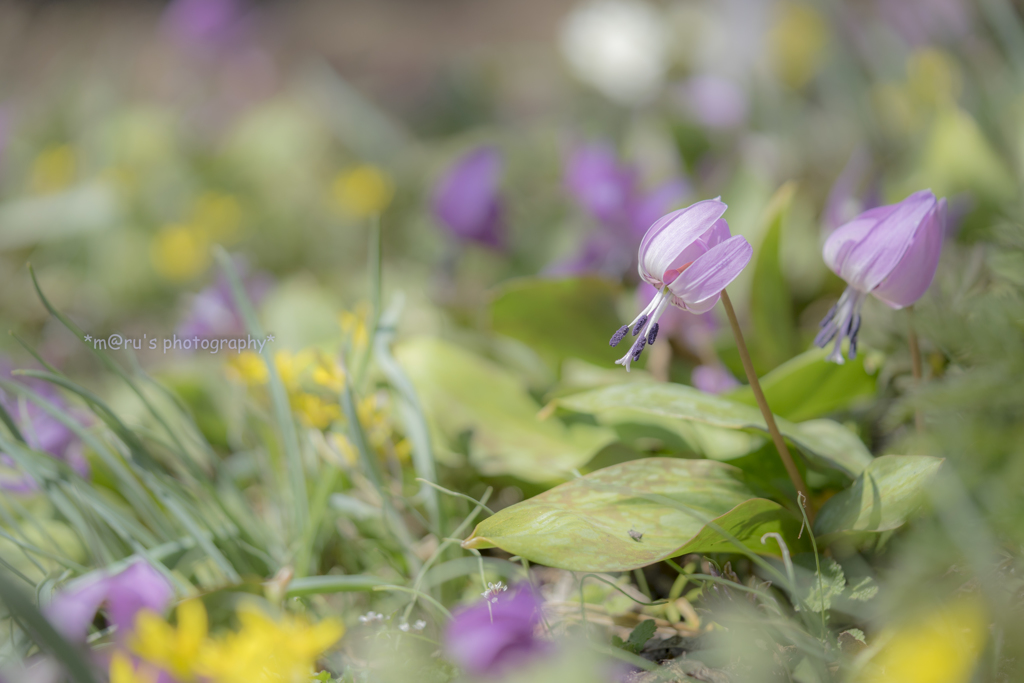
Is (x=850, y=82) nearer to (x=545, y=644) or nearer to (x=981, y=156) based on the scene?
(x=981, y=156)

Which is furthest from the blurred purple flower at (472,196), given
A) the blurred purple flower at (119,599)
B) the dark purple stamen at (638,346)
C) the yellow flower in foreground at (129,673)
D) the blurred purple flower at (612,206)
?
the yellow flower in foreground at (129,673)

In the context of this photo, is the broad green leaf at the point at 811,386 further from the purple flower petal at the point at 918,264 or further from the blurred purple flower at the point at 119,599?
the blurred purple flower at the point at 119,599

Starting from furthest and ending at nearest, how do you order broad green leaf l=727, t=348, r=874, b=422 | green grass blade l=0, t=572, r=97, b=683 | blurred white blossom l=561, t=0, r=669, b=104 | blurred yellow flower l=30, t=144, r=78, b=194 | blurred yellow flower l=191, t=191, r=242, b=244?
blurred white blossom l=561, t=0, r=669, b=104 → blurred yellow flower l=30, t=144, r=78, b=194 → blurred yellow flower l=191, t=191, r=242, b=244 → broad green leaf l=727, t=348, r=874, b=422 → green grass blade l=0, t=572, r=97, b=683

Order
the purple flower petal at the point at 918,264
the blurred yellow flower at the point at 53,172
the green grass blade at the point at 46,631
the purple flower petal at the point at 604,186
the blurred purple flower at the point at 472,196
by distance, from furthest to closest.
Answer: the blurred yellow flower at the point at 53,172, the blurred purple flower at the point at 472,196, the purple flower petal at the point at 604,186, the purple flower petal at the point at 918,264, the green grass blade at the point at 46,631

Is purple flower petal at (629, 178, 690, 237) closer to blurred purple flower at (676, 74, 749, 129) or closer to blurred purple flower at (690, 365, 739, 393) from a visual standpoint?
blurred purple flower at (690, 365, 739, 393)

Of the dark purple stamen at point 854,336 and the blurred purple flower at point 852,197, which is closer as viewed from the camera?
the dark purple stamen at point 854,336

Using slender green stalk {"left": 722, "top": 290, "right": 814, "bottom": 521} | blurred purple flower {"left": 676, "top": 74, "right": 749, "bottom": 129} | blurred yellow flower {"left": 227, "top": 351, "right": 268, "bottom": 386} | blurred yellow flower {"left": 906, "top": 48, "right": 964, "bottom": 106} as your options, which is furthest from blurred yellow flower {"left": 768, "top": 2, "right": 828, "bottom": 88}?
blurred yellow flower {"left": 227, "top": 351, "right": 268, "bottom": 386}

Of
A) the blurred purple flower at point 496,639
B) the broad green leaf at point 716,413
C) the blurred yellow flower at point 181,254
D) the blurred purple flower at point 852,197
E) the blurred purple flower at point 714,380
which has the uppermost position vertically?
the blurred purple flower at point 852,197
